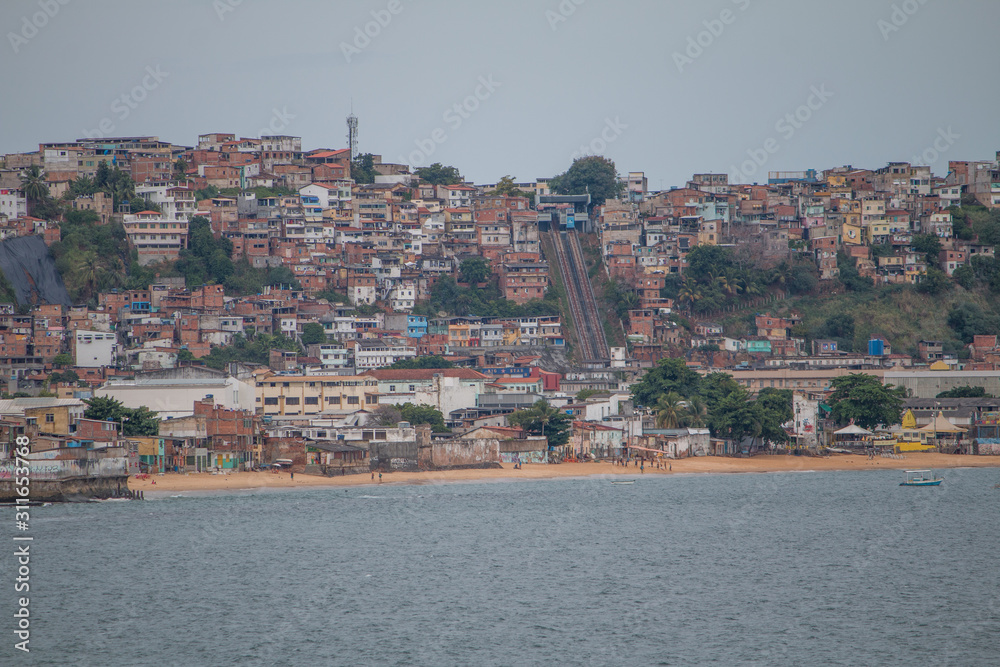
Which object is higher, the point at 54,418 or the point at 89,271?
the point at 89,271

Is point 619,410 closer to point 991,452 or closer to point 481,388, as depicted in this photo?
point 481,388

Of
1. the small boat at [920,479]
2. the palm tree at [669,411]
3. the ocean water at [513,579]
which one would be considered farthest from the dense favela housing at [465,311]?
the ocean water at [513,579]

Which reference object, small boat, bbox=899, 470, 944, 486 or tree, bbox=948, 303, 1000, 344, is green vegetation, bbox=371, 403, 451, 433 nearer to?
small boat, bbox=899, 470, 944, 486

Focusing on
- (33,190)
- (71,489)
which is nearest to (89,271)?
(33,190)

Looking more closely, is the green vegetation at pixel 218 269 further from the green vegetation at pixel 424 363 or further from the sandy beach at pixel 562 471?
the sandy beach at pixel 562 471

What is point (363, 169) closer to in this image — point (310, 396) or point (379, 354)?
point (379, 354)

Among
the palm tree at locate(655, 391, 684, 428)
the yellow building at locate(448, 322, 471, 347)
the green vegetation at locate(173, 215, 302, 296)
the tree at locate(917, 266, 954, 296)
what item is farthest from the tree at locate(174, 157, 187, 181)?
the tree at locate(917, 266, 954, 296)
